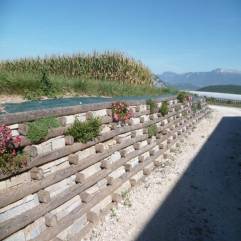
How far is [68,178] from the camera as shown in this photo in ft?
22.2

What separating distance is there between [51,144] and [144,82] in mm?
16891

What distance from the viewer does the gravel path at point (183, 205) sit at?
7.41m

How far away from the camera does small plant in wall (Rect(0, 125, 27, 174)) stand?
4.93 metres

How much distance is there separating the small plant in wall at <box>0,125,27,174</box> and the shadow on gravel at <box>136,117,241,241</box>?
11.4 feet

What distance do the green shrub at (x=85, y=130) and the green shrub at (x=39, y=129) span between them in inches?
27.5

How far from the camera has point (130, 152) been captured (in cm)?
1009

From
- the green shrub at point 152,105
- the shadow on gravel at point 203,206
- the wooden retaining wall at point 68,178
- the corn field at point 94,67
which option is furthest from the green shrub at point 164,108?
the corn field at point 94,67

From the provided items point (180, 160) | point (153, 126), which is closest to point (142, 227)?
point (153, 126)

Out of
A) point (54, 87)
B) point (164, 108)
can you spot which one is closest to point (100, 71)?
point (164, 108)

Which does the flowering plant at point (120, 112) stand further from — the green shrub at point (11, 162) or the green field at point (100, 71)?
the green field at point (100, 71)

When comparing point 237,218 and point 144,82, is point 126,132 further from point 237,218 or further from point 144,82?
point 144,82

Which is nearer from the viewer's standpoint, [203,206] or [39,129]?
[39,129]

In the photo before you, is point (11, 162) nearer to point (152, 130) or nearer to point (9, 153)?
point (9, 153)

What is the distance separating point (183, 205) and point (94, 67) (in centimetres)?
1504
